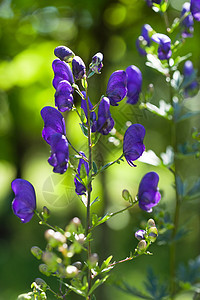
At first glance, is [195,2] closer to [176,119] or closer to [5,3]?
[176,119]

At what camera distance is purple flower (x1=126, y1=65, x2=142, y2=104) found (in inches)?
52.1

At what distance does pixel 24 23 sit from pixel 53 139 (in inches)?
126

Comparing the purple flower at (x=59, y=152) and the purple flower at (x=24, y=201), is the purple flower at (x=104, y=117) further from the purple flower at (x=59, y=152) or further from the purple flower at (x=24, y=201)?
the purple flower at (x=24, y=201)

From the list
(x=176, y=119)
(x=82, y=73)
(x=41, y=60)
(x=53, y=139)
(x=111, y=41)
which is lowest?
(x=41, y=60)

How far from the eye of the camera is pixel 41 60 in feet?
12.3

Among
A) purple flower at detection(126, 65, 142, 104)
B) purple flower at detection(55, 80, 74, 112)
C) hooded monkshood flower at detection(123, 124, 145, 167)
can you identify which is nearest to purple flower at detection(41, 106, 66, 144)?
purple flower at detection(55, 80, 74, 112)

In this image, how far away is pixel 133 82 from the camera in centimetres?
135

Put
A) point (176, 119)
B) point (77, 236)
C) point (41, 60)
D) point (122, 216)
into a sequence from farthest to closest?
point (122, 216)
point (41, 60)
point (176, 119)
point (77, 236)

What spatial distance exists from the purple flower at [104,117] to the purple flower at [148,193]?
18 cm

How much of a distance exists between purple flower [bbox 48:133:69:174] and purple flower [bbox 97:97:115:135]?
0.09m


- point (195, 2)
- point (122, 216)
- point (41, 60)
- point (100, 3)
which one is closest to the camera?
point (195, 2)

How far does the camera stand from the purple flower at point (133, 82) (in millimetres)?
1322

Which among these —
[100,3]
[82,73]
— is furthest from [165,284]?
[100,3]

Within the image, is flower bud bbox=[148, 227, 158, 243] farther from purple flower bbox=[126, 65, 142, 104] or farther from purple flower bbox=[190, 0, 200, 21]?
purple flower bbox=[190, 0, 200, 21]
